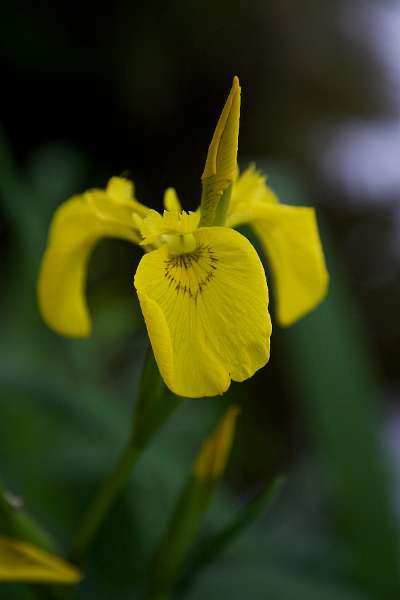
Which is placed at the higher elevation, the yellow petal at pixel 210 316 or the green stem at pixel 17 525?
the yellow petal at pixel 210 316

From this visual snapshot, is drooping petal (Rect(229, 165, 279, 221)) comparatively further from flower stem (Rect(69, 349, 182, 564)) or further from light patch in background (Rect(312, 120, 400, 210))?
light patch in background (Rect(312, 120, 400, 210))

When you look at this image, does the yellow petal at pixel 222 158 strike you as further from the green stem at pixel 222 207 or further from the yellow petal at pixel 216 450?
the yellow petal at pixel 216 450

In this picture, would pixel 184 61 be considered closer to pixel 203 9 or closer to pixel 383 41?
pixel 203 9

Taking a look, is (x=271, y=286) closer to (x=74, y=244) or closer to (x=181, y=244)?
(x=74, y=244)

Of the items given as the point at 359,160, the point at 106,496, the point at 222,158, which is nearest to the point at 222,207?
the point at 222,158

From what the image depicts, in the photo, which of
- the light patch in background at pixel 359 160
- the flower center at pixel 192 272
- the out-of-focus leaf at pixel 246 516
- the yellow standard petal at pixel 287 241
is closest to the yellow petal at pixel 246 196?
the yellow standard petal at pixel 287 241
